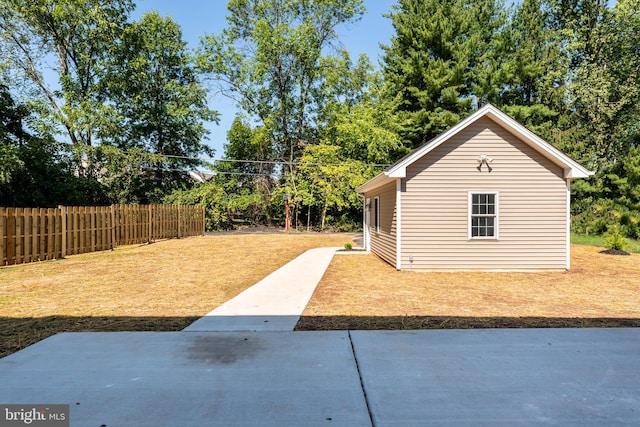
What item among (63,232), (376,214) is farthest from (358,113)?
(63,232)

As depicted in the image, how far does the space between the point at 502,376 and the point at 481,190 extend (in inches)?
310

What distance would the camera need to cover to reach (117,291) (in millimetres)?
7648

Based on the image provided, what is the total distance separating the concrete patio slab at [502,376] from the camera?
9.05 feet

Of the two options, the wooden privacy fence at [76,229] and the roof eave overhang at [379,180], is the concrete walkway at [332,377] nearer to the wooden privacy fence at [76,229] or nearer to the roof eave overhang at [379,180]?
the roof eave overhang at [379,180]

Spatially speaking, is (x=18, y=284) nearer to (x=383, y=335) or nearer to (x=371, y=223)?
(x=383, y=335)

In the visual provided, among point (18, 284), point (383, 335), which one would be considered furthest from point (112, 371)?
point (18, 284)

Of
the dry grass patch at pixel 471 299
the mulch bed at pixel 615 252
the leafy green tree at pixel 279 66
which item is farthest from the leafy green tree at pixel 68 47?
the mulch bed at pixel 615 252

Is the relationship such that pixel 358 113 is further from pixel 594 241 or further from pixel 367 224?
pixel 594 241

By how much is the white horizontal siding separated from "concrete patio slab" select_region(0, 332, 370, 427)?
6.56m

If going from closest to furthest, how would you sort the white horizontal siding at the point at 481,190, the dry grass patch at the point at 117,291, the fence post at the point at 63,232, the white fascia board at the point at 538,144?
the dry grass patch at the point at 117,291
the white fascia board at the point at 538,144
the white horizontal siding at the point at 481,190
the fence post at the point at 63,232

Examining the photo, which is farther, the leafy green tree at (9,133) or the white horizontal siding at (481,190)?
the leafy green tree at (9,133)

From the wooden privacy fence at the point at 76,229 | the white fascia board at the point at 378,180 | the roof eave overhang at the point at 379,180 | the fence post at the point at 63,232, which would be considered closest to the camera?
the roof eave overhang at the point at 379,180

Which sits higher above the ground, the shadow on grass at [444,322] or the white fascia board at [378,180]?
the white fascia board at [378,180]

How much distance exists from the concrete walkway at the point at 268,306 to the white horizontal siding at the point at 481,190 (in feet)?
10.8
